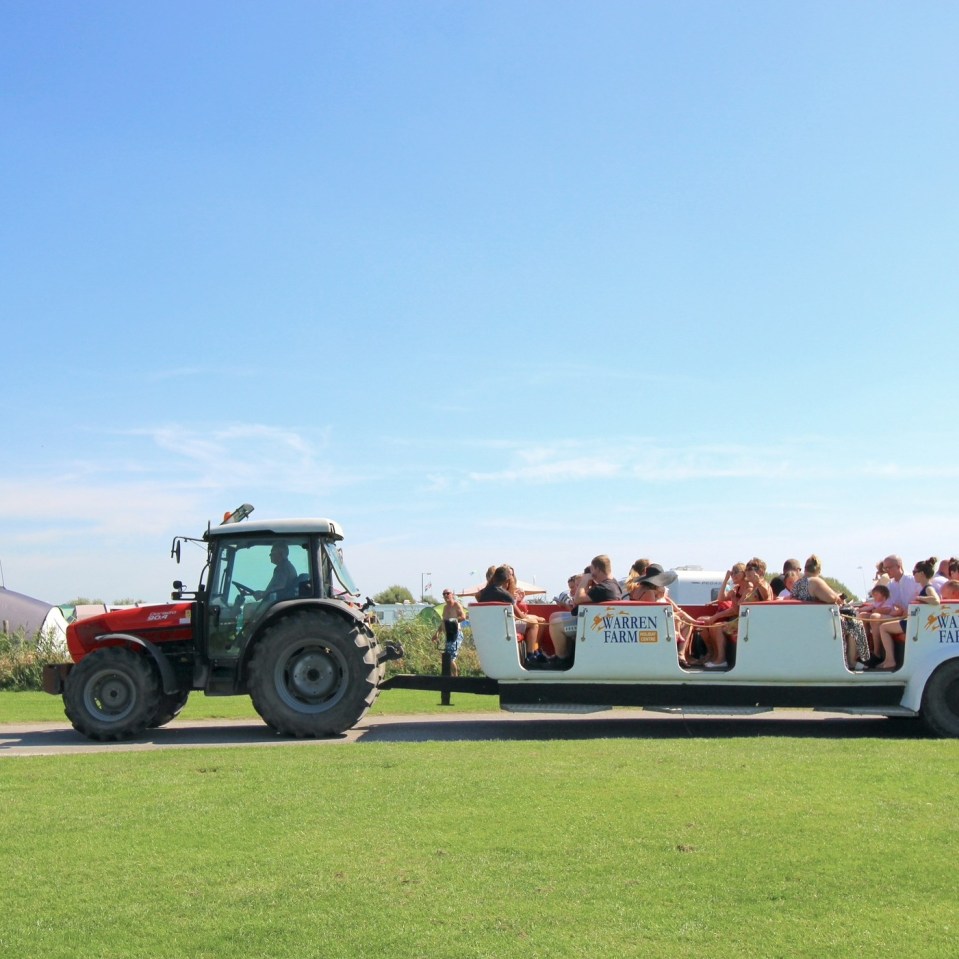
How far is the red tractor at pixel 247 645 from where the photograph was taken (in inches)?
458

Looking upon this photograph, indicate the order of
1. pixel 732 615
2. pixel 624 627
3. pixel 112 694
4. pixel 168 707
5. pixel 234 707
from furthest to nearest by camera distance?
pixel 234 707 < pixel 168 707 < pixel 112 694 < pixel 732 615 < pixel 624 627

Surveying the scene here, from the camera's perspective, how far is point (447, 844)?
6.14m

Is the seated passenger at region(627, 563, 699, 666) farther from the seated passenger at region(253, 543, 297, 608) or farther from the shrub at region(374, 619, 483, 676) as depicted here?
the shrub at region(374, 619, 483, 676)

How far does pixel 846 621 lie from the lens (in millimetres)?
11172

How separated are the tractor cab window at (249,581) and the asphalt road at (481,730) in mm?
1223

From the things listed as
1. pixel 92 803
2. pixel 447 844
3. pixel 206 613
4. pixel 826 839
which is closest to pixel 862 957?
pixel 826 839

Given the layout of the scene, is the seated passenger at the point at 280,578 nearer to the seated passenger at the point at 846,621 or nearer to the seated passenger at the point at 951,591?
the seated passenger at the point at 846,621

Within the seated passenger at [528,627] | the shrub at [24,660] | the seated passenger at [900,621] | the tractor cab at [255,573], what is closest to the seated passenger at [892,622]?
the seated passenger at [900,621]

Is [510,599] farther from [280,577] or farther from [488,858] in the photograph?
[488,858]

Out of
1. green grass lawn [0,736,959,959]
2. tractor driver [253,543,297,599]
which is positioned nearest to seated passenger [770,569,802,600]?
green grass lawn [0,736,959,959]

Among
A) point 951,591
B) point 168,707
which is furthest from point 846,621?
point 168,707

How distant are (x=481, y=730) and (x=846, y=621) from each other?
4075 mm

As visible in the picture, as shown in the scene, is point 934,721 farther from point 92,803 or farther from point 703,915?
point 92,803

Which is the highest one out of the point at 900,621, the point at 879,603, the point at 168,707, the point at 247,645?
the point at 879,603
